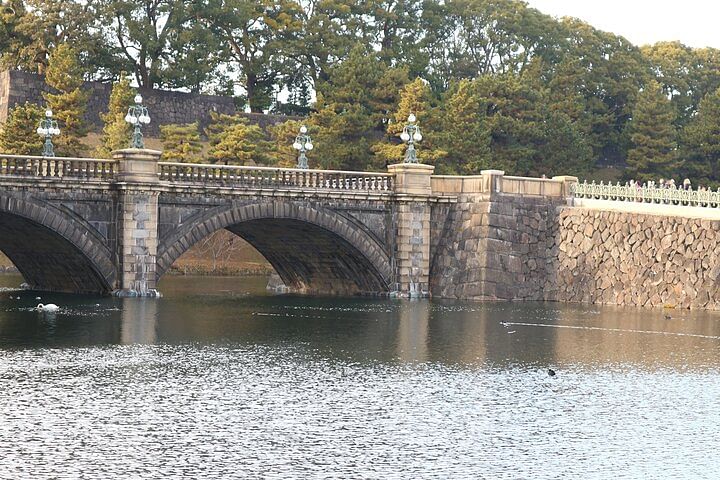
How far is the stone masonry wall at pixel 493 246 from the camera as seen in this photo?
2606 inches

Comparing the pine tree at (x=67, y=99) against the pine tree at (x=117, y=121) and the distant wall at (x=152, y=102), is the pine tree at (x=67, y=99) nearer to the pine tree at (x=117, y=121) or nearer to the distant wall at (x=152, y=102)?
the pine tree at (x=117, y=121)

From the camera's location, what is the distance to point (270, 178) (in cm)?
6450

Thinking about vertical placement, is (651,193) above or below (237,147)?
below

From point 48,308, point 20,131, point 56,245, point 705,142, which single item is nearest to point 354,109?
point 20,131

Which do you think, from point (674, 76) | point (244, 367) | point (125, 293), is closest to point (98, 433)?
point (244, 367)

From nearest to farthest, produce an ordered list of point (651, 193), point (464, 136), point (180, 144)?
1. point (651, 193)
2. point (180, 144)
3. point (464, 136)

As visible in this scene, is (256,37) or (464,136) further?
(256,37)

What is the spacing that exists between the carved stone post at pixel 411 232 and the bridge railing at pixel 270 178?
0.88m

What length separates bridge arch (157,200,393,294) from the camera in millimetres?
61906

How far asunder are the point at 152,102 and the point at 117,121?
11488 mm

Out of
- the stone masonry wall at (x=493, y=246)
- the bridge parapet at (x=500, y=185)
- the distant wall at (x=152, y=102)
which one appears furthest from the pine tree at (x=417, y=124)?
the stone masonry wall at (x=493, y=246)

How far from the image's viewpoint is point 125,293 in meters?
59.8

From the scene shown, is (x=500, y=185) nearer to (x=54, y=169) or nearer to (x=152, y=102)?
(x=54, y=169)

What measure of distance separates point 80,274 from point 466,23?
65901 mm
